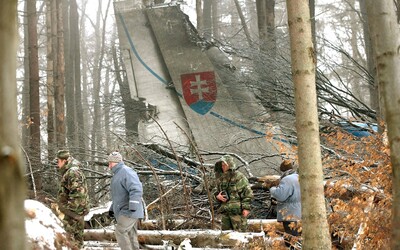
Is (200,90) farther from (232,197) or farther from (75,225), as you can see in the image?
(75,225)

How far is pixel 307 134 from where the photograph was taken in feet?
16.8

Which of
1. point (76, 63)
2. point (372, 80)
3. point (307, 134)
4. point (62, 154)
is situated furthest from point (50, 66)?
point (307, 134)

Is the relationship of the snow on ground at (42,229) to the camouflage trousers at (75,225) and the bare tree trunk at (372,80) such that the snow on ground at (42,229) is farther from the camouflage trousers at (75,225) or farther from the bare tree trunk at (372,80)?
the bare tree trunk at (372,80)

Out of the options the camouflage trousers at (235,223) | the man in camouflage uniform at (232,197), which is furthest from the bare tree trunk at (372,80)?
the camouflage trousers at (235,223)

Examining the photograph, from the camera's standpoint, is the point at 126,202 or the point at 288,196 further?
the point at 288,196

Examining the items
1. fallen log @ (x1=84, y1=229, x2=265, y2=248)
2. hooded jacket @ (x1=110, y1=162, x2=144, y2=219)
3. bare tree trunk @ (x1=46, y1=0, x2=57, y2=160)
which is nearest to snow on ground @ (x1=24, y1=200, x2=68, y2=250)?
hooded jacket @ (x1=110, y1=162, x2=144, y2=219)

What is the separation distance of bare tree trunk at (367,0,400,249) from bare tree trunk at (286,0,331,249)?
34.3 inches

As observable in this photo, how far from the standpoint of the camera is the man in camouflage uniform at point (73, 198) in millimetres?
8633

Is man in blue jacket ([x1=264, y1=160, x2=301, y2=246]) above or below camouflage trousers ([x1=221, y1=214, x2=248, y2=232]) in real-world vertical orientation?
above

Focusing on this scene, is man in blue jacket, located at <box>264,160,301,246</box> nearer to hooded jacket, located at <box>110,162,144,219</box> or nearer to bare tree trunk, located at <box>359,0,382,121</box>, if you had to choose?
bare tree trunk, located at <box>359,0,382,121</box>

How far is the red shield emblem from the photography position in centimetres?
1573

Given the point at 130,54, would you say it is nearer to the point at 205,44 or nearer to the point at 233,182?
the point at 205,44

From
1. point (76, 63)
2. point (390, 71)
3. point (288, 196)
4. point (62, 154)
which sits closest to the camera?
point (390, 71)

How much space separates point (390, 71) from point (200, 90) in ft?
40.3
